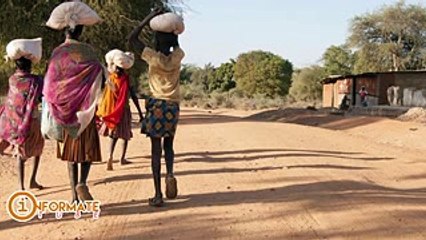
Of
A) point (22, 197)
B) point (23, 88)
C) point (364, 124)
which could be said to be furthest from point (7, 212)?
point (364, 124)

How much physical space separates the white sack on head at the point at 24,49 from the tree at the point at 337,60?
250 ft

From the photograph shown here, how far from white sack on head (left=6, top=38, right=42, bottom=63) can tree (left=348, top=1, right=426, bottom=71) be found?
61.9 m

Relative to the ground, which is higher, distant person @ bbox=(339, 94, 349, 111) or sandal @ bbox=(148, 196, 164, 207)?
sandal @ bbox=(148, 196, 164, 207)

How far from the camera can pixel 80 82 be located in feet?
20.7

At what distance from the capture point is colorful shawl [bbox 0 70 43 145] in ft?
23.9

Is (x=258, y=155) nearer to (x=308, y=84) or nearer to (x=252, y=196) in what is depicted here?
(x=252, y=196)

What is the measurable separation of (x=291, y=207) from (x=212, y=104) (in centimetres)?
5029

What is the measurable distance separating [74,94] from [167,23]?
1.21 metres

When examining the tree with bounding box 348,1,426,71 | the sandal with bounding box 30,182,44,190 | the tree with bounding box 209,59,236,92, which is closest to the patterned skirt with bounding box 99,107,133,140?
the sandal with bounding box 30,182,44,190

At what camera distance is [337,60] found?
88250mm

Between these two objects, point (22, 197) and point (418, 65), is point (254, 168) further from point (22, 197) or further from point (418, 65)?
point (418, 65)

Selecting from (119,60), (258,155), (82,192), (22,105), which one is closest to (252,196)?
(82,192)

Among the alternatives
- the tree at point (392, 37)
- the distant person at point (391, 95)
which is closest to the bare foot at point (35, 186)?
the distant person at point (391, 95)

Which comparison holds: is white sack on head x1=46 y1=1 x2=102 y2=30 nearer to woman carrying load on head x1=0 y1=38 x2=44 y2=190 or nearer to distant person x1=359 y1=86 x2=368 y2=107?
woman carrying load on head x1=0 y1=38 x2=44 y2=190
